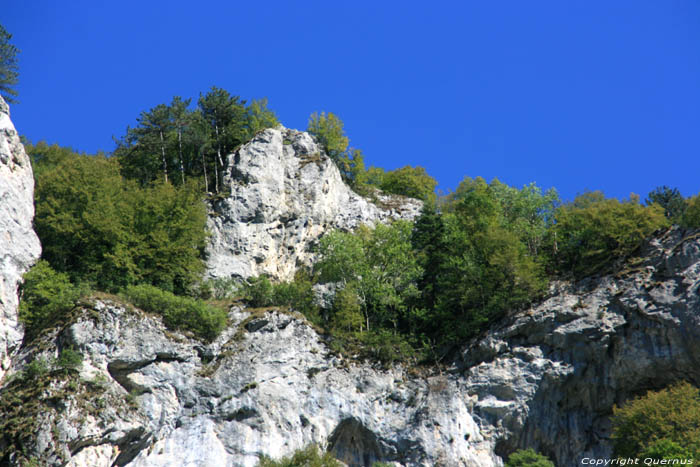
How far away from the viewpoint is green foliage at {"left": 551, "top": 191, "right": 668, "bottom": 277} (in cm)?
3772

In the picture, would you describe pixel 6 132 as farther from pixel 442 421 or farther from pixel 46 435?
pixel 442 421

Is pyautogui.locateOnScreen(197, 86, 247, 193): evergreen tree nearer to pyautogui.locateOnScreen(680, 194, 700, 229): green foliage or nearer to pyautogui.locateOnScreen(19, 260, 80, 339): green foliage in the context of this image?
pyautogui.locateOnScreen(19, 260, 80, 339): green foliage

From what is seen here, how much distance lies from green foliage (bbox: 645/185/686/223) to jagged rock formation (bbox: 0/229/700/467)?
10009mm

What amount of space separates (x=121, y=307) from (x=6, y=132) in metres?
A: 12.7

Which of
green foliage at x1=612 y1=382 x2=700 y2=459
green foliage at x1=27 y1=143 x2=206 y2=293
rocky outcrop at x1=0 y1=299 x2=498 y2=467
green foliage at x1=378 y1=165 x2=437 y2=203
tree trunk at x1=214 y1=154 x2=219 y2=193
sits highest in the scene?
green foliage at x1=378 y1=165 x2=437 y2=203

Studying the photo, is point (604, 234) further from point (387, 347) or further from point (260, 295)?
point (260, 295)

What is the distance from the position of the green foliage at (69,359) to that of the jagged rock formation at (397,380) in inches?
16.6

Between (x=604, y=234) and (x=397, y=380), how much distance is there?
14.0 metres

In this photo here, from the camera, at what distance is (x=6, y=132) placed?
123 feet

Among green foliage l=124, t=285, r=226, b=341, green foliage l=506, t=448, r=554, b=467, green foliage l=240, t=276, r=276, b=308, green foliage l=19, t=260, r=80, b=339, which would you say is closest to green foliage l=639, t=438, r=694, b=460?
green foliage l=506, t=448, r=554, b=467

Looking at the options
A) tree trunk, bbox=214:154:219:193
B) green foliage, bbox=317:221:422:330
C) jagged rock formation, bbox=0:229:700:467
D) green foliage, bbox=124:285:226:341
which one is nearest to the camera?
jagged rock formation, bbox=0:229:700:467

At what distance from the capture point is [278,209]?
45656mm

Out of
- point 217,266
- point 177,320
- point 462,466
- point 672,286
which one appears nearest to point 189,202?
point 217,266

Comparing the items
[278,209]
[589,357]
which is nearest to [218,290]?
[278,209]
